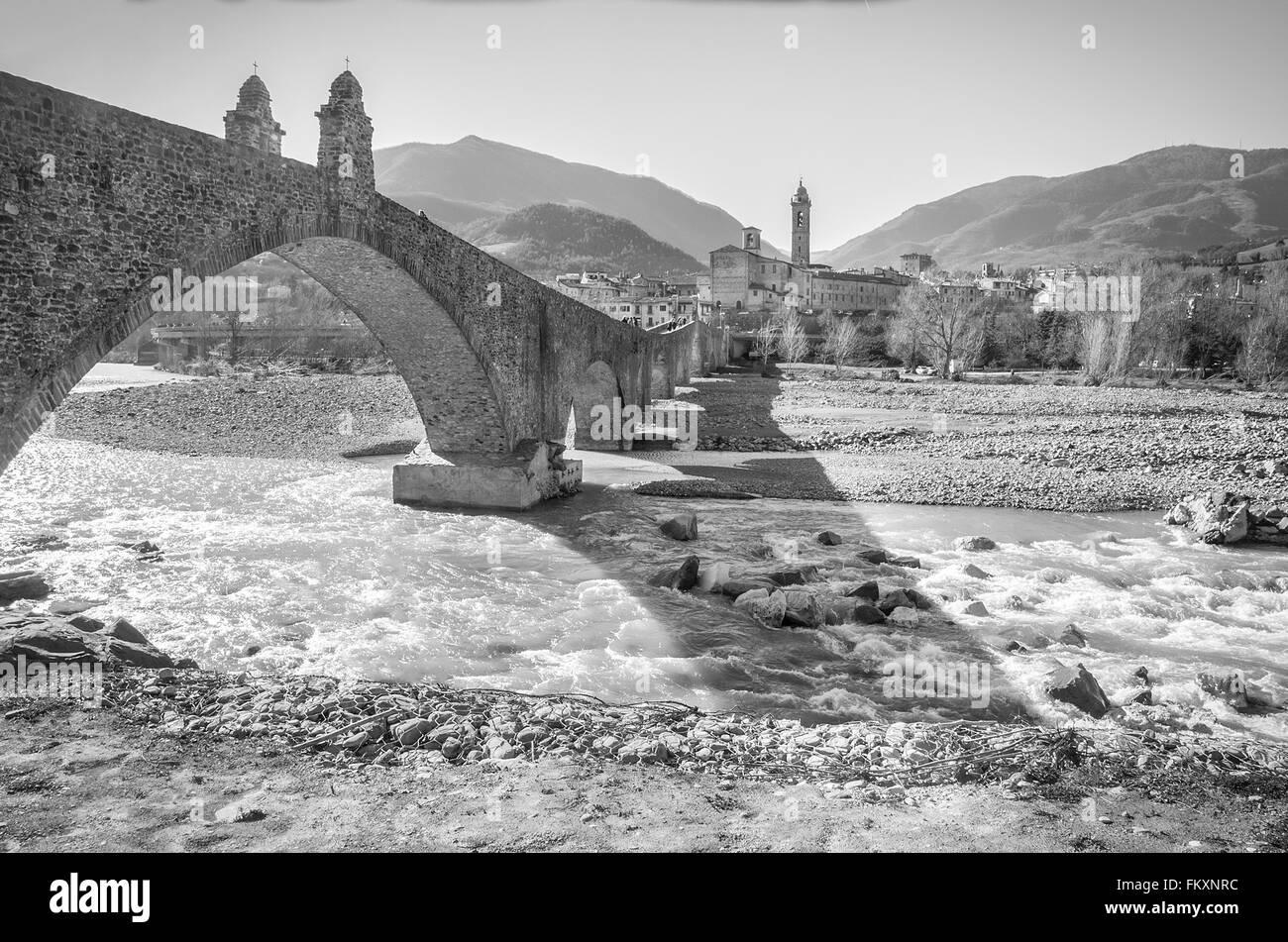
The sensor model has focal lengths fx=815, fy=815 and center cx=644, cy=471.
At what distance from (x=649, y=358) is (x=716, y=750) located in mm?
29608

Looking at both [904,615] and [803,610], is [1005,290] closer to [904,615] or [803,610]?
[904,615]

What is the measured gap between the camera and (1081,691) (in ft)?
24.4

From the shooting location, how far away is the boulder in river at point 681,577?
454 inches

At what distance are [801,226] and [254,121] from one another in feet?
349

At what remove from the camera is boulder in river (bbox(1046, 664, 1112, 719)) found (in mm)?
7352

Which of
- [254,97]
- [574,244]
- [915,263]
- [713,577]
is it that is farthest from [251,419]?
[915,263]

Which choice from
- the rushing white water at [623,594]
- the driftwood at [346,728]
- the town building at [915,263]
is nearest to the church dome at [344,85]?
the rushing white water at [623,594]

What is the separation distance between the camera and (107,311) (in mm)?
8688

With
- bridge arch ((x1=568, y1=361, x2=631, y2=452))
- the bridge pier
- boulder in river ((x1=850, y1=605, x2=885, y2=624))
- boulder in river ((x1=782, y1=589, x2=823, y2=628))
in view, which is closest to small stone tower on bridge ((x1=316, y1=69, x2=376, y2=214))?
the bridge pier

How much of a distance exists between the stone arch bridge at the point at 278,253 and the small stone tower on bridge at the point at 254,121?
21mm

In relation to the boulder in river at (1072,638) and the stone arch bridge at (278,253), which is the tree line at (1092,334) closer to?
the stone arch bridge at (278,253)

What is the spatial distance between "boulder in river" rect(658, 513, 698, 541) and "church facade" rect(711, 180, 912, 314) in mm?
69104
